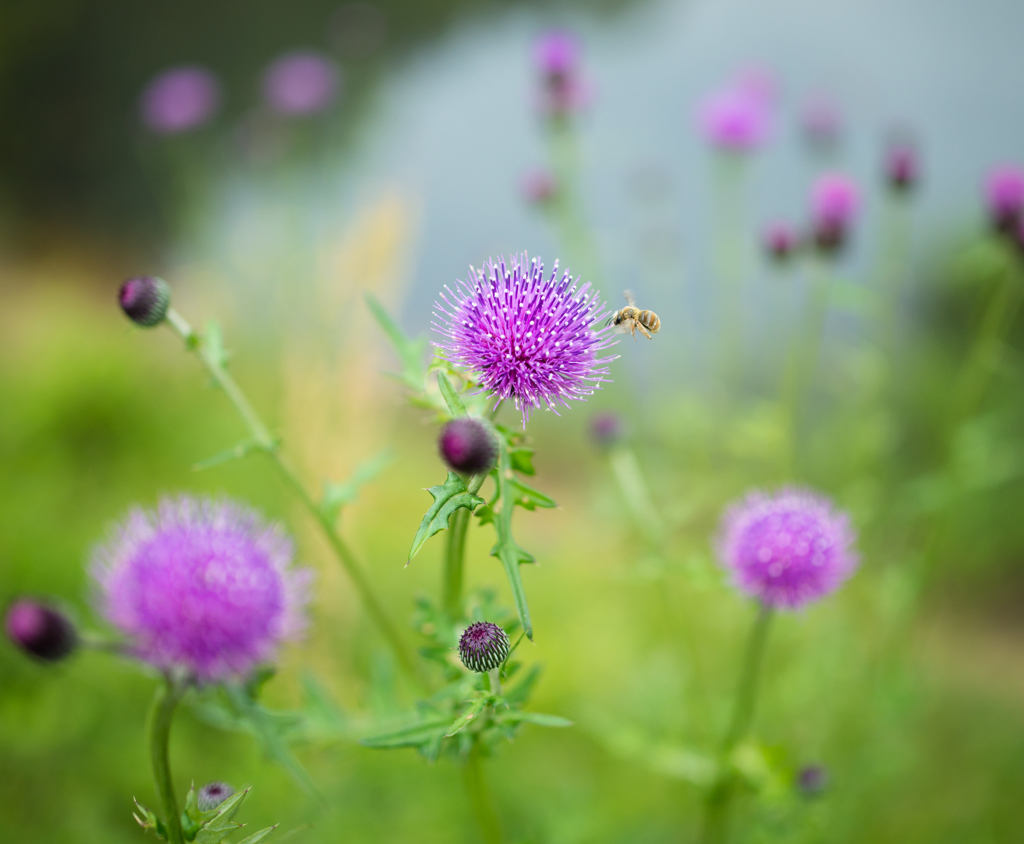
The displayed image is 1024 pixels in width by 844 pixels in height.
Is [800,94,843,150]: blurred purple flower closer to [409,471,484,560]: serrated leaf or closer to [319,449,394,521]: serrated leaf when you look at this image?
[319,449,394,521]: serrated leaf

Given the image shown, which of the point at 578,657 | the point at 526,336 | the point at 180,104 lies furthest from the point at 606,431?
the point at 180,104

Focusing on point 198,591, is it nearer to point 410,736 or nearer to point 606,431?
point 410,736

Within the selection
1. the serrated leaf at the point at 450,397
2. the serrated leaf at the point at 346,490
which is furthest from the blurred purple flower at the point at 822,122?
the serrated leaf at the point at 450,397

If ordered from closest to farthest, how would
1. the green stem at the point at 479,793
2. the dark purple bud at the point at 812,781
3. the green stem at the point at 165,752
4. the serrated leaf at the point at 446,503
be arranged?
the serrated leaf at the point at 446,503, the green stem at the point at 165,752, the green stem at the point at 479,793, the dark purple bud at the point at 812,781

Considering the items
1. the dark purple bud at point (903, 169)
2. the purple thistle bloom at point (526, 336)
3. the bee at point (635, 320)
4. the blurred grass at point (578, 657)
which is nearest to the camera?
the purple thistle bloom at point (526, 336)

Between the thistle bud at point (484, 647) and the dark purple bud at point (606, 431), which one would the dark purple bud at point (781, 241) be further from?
the thistle bud at point (484, 647)

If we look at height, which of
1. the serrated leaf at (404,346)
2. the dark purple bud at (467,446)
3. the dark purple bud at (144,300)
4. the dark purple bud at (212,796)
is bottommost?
the dark purple bud at (212,796)
